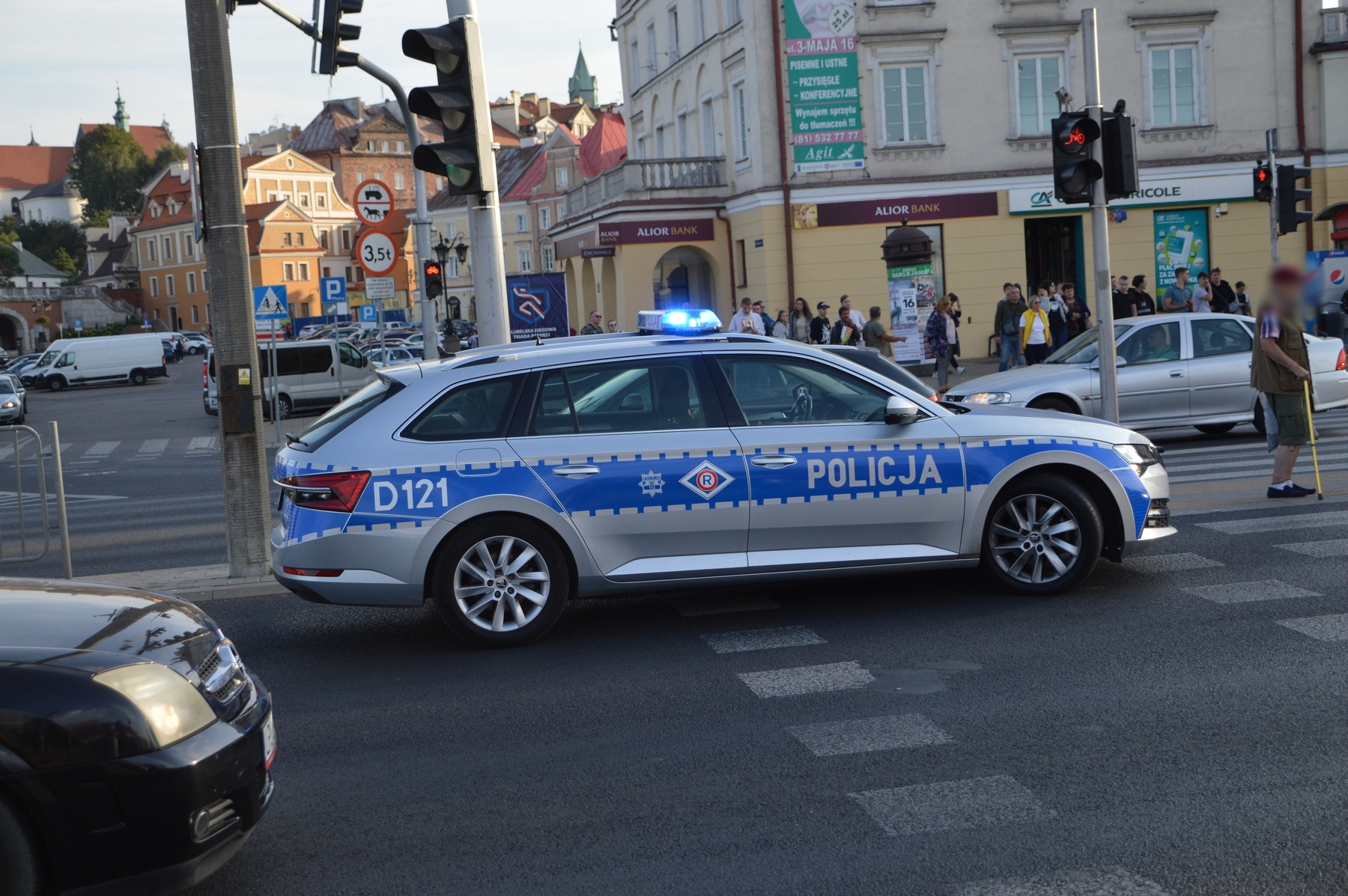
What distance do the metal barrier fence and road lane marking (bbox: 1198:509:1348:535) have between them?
8.27 meters

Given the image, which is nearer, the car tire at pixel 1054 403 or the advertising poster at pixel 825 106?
the car tire at pixel 1054 403

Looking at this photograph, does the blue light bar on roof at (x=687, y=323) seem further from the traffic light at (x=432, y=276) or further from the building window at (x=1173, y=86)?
the building window at (x=1173, y=86)

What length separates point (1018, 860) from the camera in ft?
13.5

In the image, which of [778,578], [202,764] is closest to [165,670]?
[202,764]

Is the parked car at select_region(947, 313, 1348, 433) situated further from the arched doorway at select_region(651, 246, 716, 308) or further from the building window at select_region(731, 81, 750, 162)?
the arched doorway at select_region(651, 246, 716, 308)

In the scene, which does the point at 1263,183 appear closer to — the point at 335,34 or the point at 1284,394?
the point at 1284,394

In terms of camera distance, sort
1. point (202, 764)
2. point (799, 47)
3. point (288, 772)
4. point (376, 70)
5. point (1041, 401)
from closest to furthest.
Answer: point (202, 764), point (288, 772), point (1041, 401), point (376, 70), point (799, 47)

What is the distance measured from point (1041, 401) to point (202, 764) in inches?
482

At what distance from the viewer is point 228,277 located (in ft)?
30.0

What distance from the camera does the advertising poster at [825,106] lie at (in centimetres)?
2939

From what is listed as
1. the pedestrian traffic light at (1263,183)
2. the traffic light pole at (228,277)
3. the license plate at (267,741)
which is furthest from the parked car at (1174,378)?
the license plate at (267,741)

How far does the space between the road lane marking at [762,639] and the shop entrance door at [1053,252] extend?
2728 cm

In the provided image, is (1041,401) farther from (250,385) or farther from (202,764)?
(202,764)

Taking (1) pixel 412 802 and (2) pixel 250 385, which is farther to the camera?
(2) pixel 250 385
